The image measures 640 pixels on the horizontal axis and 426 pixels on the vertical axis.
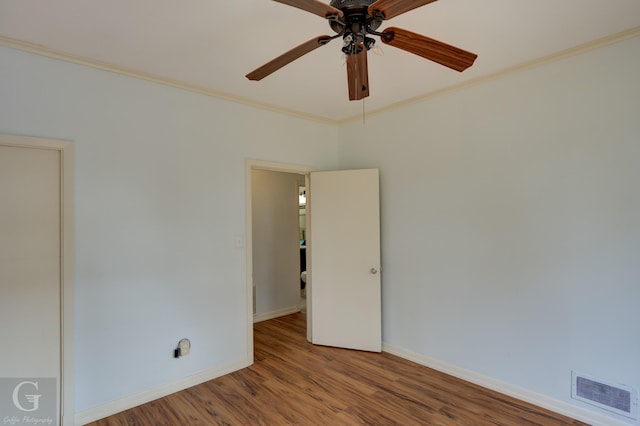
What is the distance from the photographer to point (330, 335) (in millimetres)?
3682

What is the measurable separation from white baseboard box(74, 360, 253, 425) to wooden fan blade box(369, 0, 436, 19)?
9.86 ft

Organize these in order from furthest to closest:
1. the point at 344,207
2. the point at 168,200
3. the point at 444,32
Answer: the point at 344,207 → the point at 168,200 → the point at 444,32

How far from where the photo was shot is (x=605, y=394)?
7.26 feet

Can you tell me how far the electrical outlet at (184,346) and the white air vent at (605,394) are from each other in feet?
9.71

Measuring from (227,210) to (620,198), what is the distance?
2.99 m

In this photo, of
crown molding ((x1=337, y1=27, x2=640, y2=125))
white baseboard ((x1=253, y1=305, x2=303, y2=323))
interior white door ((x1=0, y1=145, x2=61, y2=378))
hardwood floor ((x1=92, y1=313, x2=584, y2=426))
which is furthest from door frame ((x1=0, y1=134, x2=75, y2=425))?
crown molding ((x1=337, y1=27, x2=640, y2=125))

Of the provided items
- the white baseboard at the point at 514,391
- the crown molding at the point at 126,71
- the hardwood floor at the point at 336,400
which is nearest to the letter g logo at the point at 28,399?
the hardwood floor at the point at 336,400

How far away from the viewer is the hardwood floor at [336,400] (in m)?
2.35

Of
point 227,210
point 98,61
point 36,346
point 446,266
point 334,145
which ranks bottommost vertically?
point 36,346

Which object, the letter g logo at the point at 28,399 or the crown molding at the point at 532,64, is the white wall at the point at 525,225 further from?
the letter g logo at the point at 28,399

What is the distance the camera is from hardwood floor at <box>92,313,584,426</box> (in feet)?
7.72

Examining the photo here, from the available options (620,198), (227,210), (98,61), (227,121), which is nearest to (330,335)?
(227,210)

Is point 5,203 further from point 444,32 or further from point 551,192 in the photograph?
point 551,192

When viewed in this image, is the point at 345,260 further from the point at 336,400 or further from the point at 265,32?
the point at 265,32
